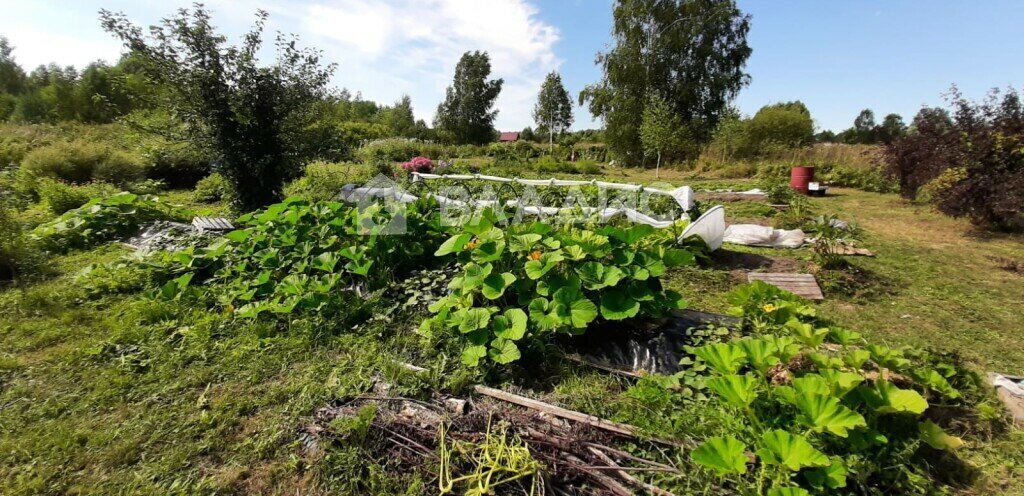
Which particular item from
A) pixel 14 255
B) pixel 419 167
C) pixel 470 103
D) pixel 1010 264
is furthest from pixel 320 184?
pixel 470 103

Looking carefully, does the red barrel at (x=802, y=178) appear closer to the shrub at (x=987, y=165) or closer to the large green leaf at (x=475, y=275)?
the shrub at (x=987, y=165)

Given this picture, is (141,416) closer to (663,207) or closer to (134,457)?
(134,457)

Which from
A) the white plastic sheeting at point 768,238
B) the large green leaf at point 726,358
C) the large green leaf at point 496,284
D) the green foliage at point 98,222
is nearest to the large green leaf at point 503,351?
the large green leaf at point 496,284

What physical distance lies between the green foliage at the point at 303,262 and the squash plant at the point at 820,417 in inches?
93.9

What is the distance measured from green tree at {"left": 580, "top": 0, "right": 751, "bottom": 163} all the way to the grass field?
17.5 meters

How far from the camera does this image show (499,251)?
8.00ft

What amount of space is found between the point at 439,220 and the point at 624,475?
8.31ft

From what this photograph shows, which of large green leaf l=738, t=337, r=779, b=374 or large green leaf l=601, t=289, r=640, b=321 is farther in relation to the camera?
large green leaf l=601, t=289, r=640, b=321

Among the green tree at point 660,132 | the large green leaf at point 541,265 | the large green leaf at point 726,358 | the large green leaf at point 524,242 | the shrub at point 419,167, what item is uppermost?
the green tree at point 660,132

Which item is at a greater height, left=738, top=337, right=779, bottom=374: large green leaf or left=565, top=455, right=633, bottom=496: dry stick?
left=738, top=337, right=779, bottom=374: large green leaf

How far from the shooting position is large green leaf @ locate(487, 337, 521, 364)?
81.5 inches

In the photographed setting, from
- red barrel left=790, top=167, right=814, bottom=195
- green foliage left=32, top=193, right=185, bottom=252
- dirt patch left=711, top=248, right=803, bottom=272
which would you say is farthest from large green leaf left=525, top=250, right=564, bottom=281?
red barrel left=790, top=167, right=814, bottom=195

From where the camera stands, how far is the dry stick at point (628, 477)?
4.60 feet

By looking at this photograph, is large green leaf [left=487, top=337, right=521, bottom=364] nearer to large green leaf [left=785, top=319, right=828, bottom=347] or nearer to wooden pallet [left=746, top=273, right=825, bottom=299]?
large green leaf [left=785, top=319, right=828, bottom=347]
